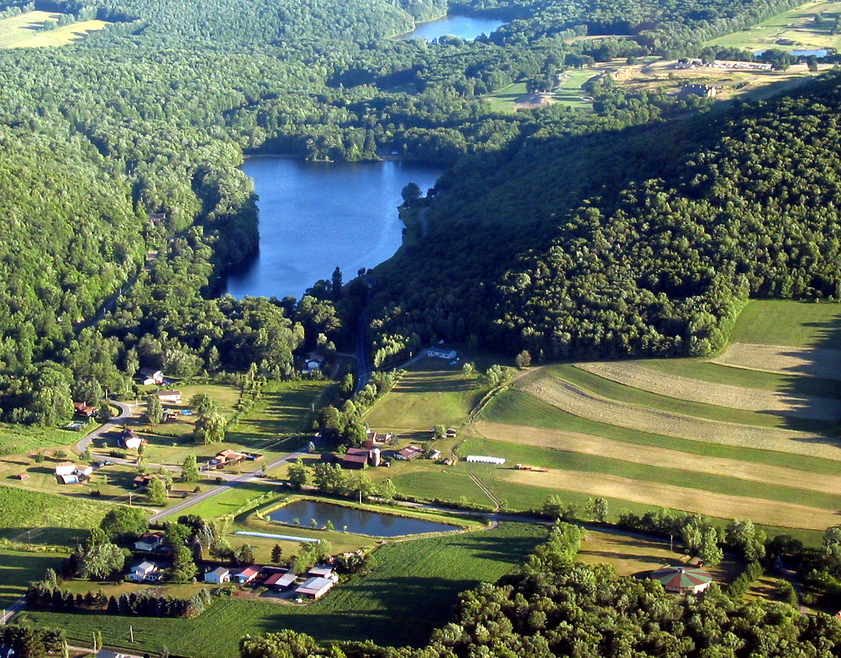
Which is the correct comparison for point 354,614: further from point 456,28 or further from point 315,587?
point 456,28

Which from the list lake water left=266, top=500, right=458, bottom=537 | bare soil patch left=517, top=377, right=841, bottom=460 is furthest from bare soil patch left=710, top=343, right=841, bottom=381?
lake water left=266, top=500, right=458, bottom=537

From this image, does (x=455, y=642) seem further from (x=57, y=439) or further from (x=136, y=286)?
(x=136, y=286)

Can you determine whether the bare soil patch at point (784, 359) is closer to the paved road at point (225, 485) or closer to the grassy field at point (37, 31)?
the paved road at point (225, 485)

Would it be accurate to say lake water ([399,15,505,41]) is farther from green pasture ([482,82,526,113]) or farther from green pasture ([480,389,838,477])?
green pasture ([480,389,838,477])

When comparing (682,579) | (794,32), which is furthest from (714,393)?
(794,32)

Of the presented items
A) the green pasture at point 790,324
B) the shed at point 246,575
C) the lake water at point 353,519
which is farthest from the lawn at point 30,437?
the green pasture at point 790,324

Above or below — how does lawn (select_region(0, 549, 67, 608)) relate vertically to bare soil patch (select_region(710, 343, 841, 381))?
below
